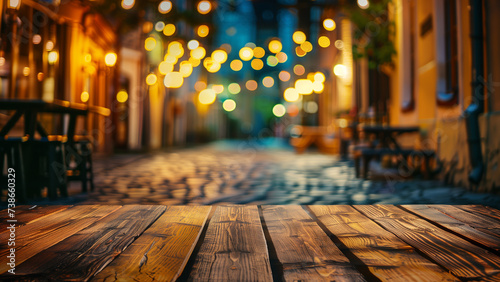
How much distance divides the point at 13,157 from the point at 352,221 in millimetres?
2902

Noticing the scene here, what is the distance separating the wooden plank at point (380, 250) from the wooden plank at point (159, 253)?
0.71 m

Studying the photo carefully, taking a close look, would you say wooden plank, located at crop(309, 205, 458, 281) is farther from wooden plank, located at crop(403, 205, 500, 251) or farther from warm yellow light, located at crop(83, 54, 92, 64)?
warm yellow light, located at crop(83, 54, 92, 64)

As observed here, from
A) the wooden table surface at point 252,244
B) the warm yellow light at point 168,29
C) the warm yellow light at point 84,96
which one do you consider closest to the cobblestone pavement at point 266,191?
the wooden table surface at point 252,244

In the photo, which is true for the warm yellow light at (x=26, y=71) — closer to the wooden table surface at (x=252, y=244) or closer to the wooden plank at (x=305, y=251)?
the wooden table surface at (x=252, y=244)

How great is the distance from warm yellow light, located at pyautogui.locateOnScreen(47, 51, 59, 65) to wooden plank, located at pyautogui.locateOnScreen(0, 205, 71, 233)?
6490 millimetres

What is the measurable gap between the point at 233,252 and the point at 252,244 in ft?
0.46

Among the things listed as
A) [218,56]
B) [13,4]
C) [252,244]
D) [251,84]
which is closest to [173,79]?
[218,56]

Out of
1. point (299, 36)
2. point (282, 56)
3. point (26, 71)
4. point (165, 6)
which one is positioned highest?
point (165, 6)

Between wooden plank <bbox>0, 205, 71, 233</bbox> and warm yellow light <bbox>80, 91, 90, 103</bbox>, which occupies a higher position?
warm yellow light <bbox>80, 91, 90, 103</bbox>

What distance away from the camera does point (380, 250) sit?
1.60m

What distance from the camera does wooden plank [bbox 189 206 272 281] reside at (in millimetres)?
1301

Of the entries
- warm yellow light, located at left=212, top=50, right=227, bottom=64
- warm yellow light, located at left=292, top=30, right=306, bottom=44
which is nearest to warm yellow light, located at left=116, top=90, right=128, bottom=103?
warm yellow light, located at left=212, top=50, right=227, bottom=64

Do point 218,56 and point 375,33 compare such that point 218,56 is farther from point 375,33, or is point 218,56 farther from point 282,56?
point 375,33

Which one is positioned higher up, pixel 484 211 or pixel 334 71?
pixel 334 71
